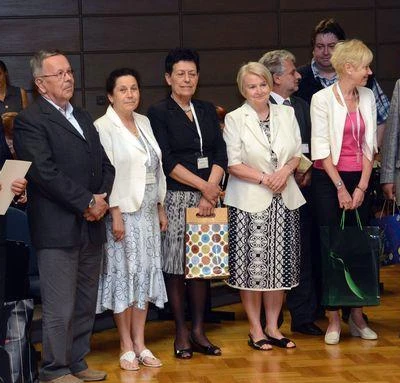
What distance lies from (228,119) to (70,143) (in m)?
1.17

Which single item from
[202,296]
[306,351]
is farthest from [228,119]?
[306,351]

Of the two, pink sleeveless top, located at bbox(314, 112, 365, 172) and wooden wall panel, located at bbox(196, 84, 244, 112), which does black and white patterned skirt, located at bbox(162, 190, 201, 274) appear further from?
wooden wall panel, located at bbox(196, 84, 244, 112)

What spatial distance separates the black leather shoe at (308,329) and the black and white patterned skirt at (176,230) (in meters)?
0.92

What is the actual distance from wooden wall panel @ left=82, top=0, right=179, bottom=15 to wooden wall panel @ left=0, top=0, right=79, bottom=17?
133mm

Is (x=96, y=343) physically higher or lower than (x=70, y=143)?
lower

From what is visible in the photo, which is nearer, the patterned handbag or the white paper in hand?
the white paper in hand

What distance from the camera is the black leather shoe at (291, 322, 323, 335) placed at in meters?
6.09

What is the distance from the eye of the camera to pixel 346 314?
21.1 ft

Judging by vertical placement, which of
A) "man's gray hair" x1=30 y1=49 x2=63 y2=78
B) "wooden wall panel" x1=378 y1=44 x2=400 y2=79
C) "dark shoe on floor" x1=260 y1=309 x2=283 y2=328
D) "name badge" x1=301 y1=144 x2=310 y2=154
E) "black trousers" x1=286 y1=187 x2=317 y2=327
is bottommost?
"dark shoe on floor" x1=260 y1=309 x2=283 y2=328

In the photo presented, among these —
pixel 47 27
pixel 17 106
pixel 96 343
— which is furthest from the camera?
pixel 47 27

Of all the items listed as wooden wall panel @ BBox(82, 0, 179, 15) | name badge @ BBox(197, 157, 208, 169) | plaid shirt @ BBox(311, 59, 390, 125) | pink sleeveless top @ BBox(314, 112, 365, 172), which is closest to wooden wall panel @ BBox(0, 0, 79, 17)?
wooden wall panel @ BBox(82, 0, 179, 15)

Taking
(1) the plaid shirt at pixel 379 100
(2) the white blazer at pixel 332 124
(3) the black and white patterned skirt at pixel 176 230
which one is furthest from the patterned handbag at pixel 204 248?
(1) the plaid shirt at pixel 379 100

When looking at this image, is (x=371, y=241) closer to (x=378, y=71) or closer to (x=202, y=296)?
(x=202, y=296)

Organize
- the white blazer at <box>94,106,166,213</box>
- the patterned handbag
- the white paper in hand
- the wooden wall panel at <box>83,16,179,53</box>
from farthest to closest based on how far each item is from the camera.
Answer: the wooden wall panel at <box>83,16,179,53</box>, the patterned handbag, the white blazer at <box>94,106,166,213</box>, the white paper in hand
